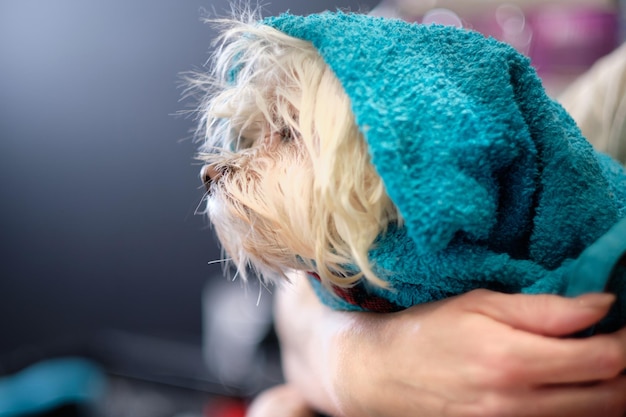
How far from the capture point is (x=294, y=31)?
1.67 ft

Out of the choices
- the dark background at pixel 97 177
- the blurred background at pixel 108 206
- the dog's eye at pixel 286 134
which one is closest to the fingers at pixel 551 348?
the dog's eye at pixel 286 134

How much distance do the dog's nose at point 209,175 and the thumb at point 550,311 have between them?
0.32 m

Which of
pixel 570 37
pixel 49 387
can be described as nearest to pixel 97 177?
pixel 49 387

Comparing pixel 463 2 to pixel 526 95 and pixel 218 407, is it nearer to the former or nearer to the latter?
pixel 526 95

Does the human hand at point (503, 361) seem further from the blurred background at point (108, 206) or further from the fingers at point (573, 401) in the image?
the blurred background at point (108, 206)

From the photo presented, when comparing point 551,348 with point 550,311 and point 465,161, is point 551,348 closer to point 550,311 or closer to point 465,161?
point 550,311

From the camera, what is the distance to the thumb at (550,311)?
0.36m

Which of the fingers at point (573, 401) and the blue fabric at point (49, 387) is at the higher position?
the fingers at point (573, 401)

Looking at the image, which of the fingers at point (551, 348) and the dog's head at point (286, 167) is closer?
the fingers at point (551, 348)

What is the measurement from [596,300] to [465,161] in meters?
0.13

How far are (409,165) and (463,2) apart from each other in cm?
95

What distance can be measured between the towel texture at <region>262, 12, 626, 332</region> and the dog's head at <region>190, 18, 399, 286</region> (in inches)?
1.4

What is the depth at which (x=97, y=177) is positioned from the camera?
1874mm

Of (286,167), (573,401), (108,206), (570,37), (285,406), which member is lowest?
(108,206)
